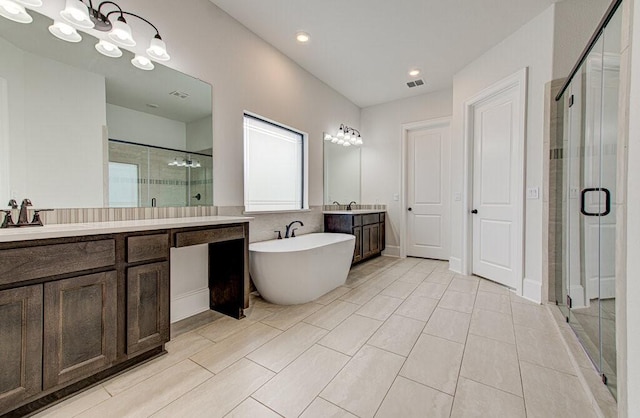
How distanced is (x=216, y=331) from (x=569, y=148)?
133 inches

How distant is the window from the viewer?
9.69ft

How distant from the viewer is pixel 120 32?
1728 mm

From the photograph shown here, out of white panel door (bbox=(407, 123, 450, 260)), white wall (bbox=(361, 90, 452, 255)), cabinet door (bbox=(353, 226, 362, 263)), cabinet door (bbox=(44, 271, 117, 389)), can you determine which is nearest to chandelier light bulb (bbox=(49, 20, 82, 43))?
cabinet door (bbox=(44, 271, 117, 389))

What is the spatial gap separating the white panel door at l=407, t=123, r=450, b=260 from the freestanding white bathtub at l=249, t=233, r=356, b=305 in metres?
2.42

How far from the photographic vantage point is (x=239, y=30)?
2.65 meters

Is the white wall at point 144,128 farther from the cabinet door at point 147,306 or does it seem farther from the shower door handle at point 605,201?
the shower door handle at point 605,201

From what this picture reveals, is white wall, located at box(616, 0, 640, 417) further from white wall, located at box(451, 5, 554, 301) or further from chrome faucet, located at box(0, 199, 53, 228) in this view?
chrome faucet, located at box(0, 199, 53, 228)

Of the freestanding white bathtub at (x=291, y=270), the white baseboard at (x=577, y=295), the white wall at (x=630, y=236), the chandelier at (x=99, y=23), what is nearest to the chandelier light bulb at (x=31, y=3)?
the chandelier at (x=99, y=23)

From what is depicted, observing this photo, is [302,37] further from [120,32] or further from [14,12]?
[14,12]

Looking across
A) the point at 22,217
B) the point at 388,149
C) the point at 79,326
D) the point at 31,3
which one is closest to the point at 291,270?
the point at 79,326

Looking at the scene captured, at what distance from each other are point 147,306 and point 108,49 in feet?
5.76

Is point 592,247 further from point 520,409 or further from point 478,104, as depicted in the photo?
point 478,104

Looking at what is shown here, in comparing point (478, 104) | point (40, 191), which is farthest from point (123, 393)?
point (478, 104)

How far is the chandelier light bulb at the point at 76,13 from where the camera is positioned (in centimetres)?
154
